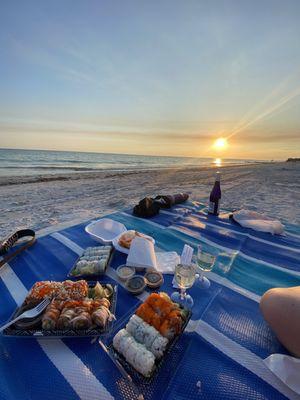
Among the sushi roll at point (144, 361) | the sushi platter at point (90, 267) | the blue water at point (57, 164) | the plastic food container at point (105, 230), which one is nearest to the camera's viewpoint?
the sushi roll at point (144, 361)

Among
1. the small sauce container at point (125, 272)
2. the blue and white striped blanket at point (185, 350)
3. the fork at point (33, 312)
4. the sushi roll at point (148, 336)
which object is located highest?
the sushi roll at point (148, 336)

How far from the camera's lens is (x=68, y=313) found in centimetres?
114

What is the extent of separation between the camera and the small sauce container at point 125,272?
63.7 inches

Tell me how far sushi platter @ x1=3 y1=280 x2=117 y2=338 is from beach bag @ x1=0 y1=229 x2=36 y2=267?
0.92 meters

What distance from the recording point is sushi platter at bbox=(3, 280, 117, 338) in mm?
1093

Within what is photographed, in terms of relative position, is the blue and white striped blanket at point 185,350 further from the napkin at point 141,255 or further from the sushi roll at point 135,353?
the napkin at point 141,255

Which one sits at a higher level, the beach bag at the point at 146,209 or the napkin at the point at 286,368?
the beach bag at the point at 146,209

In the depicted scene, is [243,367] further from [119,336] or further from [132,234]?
[132,234]

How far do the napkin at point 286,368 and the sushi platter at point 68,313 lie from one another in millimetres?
A: 959

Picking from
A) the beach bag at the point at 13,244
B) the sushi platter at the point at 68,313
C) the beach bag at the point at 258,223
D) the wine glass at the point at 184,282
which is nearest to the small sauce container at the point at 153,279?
the wine glass at the point at 184,282

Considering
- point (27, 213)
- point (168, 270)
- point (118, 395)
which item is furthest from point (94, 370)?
point (27, 213)

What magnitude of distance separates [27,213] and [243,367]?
214 inches

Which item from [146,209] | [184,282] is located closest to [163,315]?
[184,282]

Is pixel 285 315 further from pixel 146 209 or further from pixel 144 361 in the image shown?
pixel 146 209
